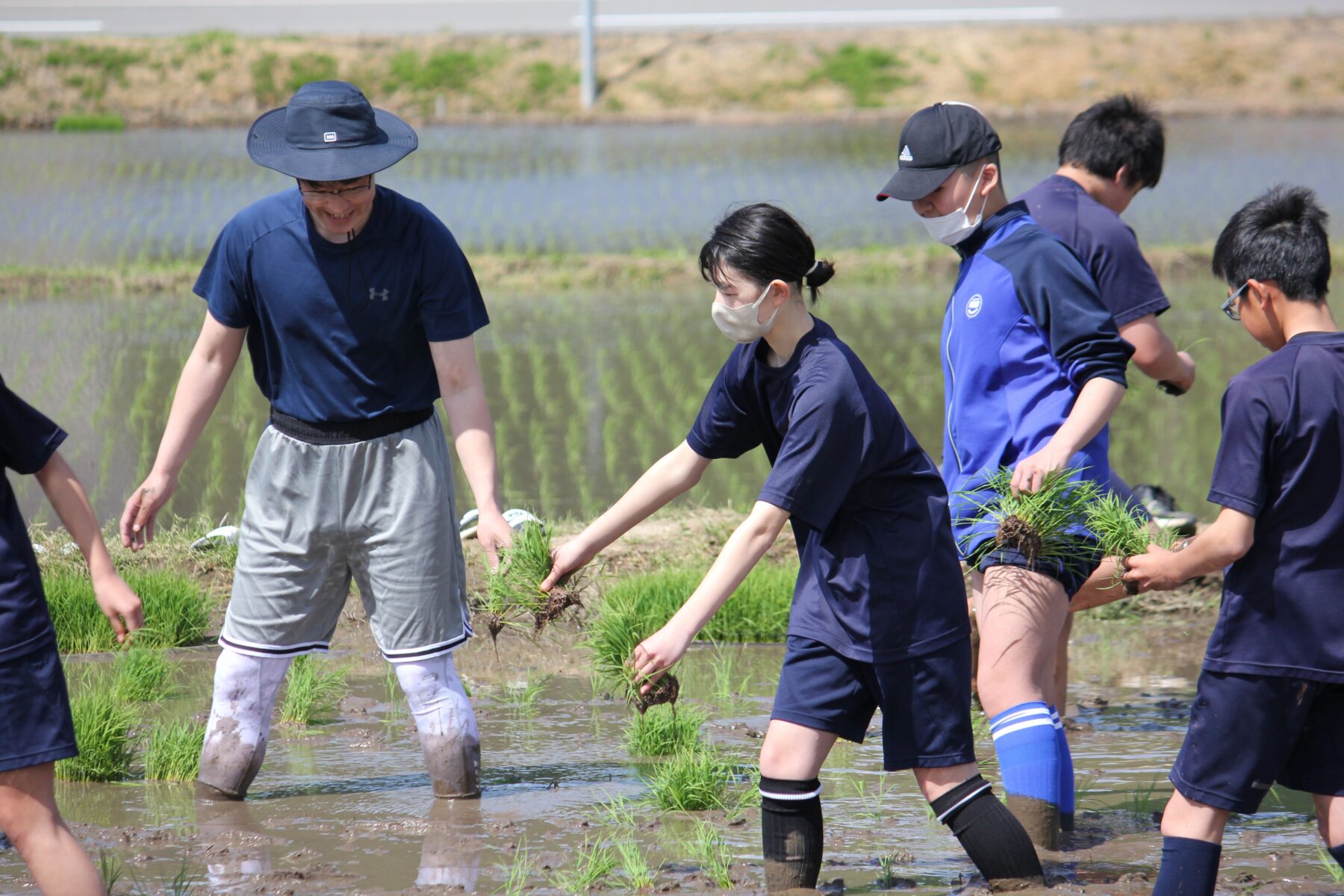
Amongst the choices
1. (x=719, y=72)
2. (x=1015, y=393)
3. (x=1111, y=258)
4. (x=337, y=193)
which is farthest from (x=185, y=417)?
(x=719, y=72)

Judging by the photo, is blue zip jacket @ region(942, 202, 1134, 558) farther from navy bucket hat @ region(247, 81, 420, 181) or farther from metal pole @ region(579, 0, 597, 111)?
metal pole @ region(579, 0, 597, 111)

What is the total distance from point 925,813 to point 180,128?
18.7 m

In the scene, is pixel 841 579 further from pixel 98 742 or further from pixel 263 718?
pixel 98 742

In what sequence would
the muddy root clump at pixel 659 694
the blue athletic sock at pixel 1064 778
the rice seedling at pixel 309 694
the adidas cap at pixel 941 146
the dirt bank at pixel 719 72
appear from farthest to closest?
1. the dirt bank at pixel 719 72
2. the rice seedling at pixel 309 694
3. the adidas cap at pixel 941 146
4. the blue athletic sock at pixel 1064 778
5. the muddy root clump at pixel 659 694

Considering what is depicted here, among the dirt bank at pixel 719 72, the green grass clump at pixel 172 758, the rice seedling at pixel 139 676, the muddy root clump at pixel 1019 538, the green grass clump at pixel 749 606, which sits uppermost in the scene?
the muddy root clump at pixel 1019 538

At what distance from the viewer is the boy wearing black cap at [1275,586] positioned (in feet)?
9.98

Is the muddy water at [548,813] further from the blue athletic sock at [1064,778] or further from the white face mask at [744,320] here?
the white face mask at [744,320]

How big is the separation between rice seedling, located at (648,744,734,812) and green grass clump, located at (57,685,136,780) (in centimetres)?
152

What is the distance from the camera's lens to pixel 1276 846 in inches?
157

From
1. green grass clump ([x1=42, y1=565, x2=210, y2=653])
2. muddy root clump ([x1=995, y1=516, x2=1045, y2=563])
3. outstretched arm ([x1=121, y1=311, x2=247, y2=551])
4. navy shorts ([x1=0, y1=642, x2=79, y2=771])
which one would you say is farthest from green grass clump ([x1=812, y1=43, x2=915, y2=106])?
navy shorts ([x1=0, y1=642, x2=79, y2=771])

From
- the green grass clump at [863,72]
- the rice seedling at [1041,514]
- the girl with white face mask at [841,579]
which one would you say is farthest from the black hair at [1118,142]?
the green grass clump at [863,72]

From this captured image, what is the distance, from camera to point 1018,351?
383 cm

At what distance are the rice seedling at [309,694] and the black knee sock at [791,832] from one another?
6.43 feet

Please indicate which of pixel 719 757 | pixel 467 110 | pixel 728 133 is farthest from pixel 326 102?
pixel 467 110
